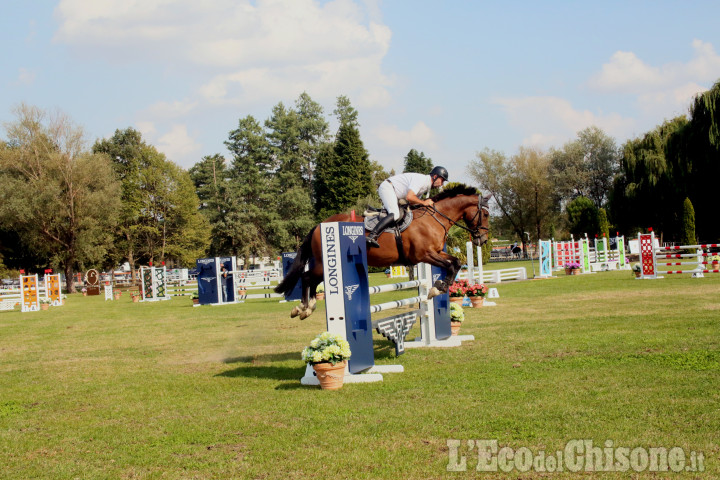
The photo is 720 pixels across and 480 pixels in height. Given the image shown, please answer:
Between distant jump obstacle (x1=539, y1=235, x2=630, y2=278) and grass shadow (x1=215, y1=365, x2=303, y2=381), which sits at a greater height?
distant jump obstacle (x1=539, y1=235, x2=630, y2=278)

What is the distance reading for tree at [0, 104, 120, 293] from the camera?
41.8m

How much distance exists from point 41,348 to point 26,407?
19.5 ft

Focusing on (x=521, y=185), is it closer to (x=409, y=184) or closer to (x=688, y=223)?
(x=688, y=223)

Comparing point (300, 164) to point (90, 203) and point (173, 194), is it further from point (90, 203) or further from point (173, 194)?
point (90, 203)

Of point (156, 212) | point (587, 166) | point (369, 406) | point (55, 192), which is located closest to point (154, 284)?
point (55, 192)

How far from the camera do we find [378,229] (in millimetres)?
7711

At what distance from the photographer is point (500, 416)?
4672 millimetres

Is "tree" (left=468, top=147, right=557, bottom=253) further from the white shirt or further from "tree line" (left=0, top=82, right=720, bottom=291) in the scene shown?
the white shirt

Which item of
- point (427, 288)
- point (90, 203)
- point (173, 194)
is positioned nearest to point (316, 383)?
point (427, 288)

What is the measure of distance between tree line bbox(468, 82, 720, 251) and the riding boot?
2366cm

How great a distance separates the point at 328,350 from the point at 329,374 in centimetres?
25

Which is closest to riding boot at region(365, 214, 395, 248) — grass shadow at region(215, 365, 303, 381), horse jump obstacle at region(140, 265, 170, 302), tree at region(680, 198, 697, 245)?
grass shadow at region(215, 365, 303, 381)

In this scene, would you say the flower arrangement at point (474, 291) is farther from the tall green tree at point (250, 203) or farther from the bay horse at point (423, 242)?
the tall green tree at point (250, 203)

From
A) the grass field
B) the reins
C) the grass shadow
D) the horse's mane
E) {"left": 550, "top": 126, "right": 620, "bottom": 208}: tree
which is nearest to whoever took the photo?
the grass field
